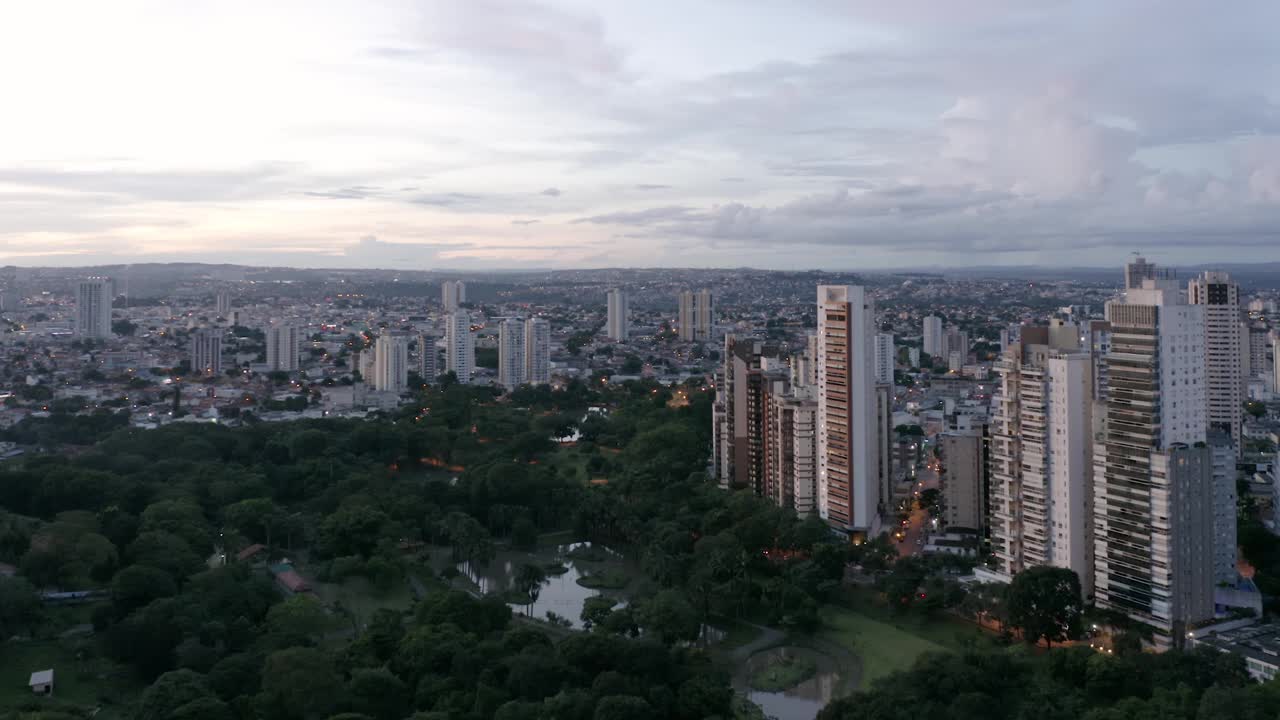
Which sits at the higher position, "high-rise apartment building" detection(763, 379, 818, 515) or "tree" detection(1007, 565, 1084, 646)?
"high-rise apartment building" detection(763, 379, 818, 515)

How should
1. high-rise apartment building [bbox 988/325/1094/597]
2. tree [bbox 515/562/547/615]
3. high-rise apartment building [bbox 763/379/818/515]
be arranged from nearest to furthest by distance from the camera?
1. high-rise apartment building [bbox 988/325/1094/597]
2. tree [bbox 515/562/547/615]
3. high-rise apartment building [bbox 763/379/818/515]

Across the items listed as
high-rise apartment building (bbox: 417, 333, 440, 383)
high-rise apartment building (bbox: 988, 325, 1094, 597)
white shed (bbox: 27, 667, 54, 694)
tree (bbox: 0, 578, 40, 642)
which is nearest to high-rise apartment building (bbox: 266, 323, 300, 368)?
high-rise apartment building (bbox: 417, 333, 440, 383)

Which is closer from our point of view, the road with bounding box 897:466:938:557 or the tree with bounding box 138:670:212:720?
the tree with bounding box 138:670:212:720

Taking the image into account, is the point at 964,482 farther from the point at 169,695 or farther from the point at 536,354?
the point at 536,354

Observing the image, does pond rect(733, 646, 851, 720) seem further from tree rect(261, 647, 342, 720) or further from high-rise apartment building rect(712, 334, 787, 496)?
high-rise apartment building rect(712, 334, 787, 496)

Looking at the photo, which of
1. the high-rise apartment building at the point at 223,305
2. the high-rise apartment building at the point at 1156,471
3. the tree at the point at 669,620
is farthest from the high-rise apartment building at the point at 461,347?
the high-rise apartment building at the point at 1156,471

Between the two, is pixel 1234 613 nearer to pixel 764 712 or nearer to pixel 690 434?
pixel 764 712

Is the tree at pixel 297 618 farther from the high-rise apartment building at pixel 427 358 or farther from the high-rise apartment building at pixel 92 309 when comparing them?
the high-rise apartment building at pixel 92 309
